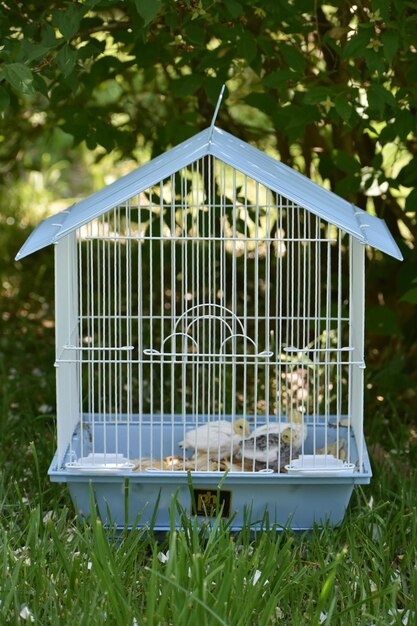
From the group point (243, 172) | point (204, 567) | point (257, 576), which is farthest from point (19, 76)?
point (257, 576)

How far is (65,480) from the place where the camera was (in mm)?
2658

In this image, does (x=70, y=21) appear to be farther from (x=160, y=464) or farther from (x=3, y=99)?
(x=160, y=464)

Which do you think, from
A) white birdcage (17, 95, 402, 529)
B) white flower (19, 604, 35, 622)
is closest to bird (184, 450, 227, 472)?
white birdcage (17, 95, 402, 529)

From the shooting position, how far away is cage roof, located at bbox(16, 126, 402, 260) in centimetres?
253

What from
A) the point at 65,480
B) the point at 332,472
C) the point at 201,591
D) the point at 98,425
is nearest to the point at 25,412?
the point at 98,425

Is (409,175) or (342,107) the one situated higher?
(342,107)

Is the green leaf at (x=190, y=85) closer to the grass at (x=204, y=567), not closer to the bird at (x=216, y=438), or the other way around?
the bird at (x=216, y=438)

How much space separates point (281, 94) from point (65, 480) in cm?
144

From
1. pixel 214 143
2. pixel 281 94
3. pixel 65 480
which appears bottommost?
pixel 65 480

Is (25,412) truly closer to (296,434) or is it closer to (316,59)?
(296,434)

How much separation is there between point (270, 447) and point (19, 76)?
1220 millimetres

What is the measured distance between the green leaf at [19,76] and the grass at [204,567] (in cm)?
102

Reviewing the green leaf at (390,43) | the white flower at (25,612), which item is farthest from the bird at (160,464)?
the green leaf at (390,43)

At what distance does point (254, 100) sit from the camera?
3.32 m
